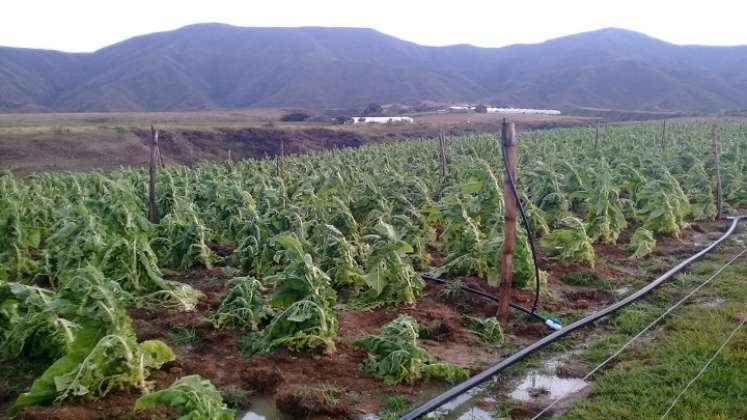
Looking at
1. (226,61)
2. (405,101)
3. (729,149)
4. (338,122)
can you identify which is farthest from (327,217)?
(226,61)

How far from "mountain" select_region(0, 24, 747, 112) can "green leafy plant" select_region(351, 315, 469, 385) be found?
90.5m

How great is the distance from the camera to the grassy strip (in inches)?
187

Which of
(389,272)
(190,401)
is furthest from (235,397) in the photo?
(389,272)

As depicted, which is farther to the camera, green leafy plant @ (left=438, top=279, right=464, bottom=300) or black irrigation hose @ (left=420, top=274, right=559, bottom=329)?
green leafy plant @ (left=438, top=279, right=464, bottom=300)

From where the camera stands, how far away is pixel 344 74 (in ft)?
384

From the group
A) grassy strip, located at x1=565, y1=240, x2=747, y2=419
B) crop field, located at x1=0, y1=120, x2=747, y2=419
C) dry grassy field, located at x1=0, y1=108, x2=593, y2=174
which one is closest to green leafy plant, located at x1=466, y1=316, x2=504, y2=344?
crop field, located at x1=0, y1=120, x2=747, y2=419

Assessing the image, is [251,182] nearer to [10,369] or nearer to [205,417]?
[10,369]

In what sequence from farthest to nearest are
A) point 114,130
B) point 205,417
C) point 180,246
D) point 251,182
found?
point 114,130 → point 251,182 → point 180,246 → point 205,417

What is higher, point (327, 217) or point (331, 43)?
Answer: point (331, 43)

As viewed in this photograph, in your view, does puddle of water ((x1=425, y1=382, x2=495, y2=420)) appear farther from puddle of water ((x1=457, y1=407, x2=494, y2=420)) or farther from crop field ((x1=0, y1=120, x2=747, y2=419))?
crop field ((x1=0, y1=120, x2=747, y2=419))

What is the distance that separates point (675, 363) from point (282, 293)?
3613 millimetres

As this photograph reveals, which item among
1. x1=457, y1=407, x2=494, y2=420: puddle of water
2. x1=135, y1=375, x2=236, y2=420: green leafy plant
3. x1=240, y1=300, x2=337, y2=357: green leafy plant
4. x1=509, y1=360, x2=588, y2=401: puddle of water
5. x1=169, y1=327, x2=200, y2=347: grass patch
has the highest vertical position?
x1=135, y1=375, x2=236, y2=420: green leafy plant

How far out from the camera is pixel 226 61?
449ft

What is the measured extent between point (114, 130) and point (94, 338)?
101 ft
